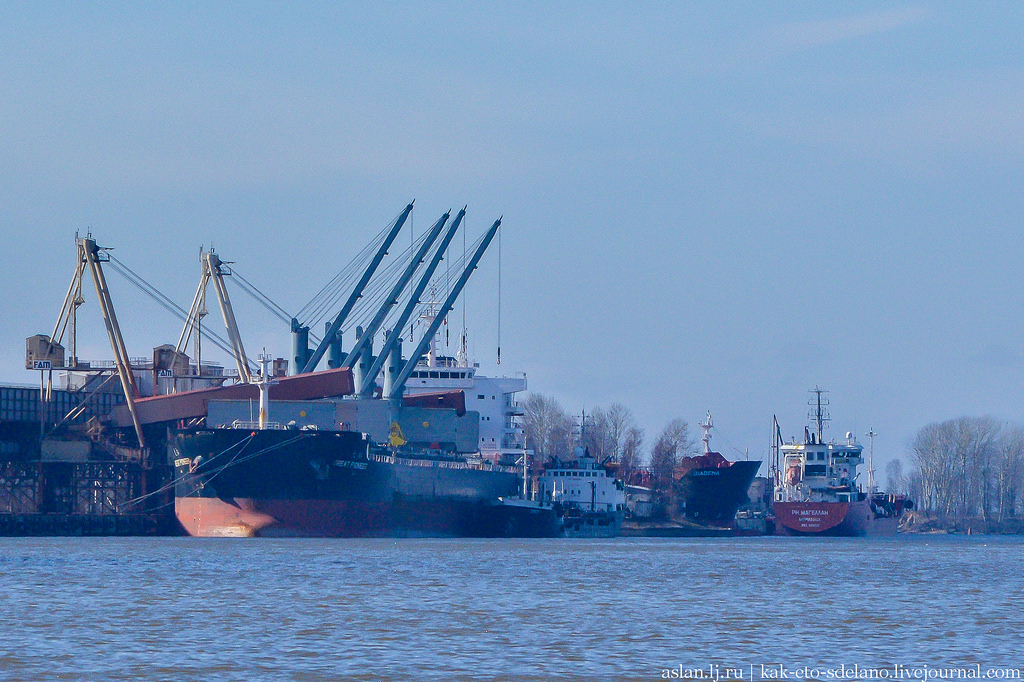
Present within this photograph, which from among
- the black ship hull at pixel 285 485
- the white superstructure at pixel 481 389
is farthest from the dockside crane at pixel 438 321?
the black ship hull at pixel 285 485

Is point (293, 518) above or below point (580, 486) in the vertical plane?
below

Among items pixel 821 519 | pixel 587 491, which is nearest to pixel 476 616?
pixel 587 491

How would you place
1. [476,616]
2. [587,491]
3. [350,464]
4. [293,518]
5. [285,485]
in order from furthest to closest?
[587,491] → [350,464] → [293,518] → [285,485] → [476,616]

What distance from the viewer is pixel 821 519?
104688mm

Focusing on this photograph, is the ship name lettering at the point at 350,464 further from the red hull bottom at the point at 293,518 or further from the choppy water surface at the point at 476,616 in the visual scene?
the choppy water surface at the point at 476,616

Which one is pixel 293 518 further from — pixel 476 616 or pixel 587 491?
pixel 476 616

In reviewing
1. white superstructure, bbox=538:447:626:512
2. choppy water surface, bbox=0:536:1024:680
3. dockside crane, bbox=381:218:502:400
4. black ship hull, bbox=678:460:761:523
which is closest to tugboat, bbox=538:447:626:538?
white superstructure, bbox=538:447:626:512

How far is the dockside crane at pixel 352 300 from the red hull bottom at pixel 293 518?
64.6ft

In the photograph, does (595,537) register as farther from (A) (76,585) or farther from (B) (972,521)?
(B) (972,521)

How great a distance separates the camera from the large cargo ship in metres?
118

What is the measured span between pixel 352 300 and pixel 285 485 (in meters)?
27.5

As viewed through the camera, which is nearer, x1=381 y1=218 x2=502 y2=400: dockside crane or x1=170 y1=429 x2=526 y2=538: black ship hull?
x1=170 y1=429 x2=526 y2=538: black ship hull

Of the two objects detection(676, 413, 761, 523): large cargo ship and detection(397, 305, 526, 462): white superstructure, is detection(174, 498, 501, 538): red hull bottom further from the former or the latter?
detection(676, 413, 761, 523): large cargo ship

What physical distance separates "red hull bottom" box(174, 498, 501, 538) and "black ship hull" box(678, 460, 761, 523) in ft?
147
